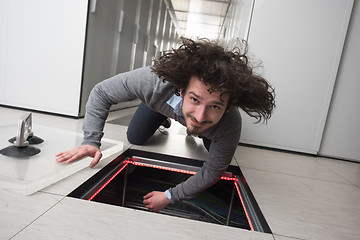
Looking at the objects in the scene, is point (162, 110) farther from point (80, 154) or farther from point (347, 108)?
point (347, 108)

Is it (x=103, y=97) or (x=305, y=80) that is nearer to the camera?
(x=103, y=97)

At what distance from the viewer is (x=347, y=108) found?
2408 mm

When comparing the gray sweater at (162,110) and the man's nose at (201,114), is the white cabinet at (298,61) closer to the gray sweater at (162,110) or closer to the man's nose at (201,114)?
the gray sweater at (162,110)

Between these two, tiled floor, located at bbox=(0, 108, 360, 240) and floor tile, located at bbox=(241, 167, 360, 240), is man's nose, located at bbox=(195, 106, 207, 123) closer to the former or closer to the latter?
tiled floor, located at bbox=(0, 108, 360, 240)

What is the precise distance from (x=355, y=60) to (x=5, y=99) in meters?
3.37

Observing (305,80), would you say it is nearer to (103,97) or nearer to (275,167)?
(275,167)

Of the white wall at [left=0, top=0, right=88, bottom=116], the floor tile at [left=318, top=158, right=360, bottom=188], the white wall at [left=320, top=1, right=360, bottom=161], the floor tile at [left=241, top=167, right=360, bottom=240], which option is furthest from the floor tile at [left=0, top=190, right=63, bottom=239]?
the white wall at [left=320, top=1, right=360, bottom=161]

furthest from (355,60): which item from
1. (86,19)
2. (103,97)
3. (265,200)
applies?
(86,19)

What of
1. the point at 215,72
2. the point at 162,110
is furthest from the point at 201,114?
the point at 162,110

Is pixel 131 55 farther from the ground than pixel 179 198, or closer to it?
farther from the ground

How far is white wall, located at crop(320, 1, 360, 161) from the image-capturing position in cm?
231

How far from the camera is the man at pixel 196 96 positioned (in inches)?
34.9

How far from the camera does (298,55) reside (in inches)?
90.8

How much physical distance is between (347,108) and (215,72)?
2158mm
